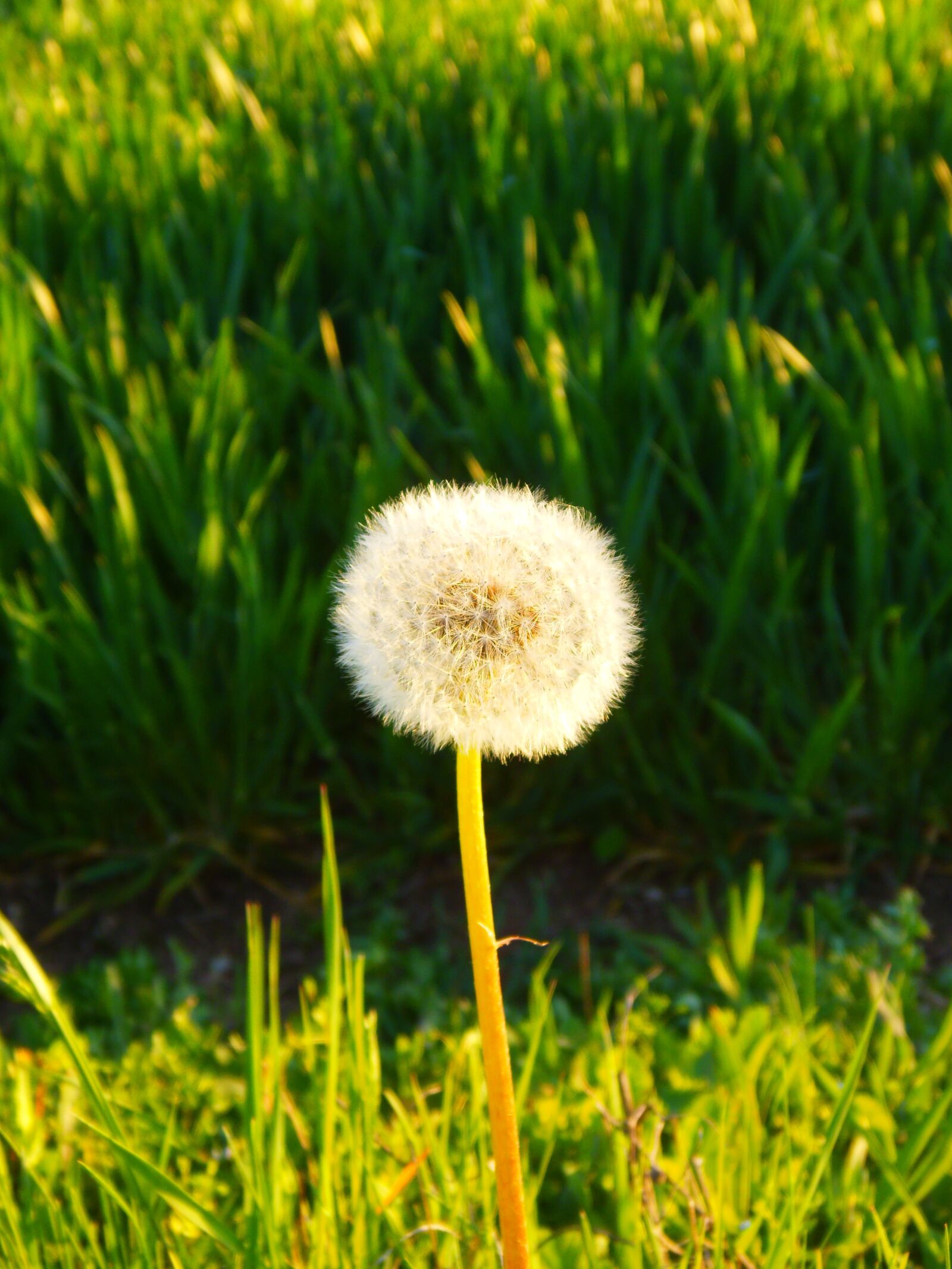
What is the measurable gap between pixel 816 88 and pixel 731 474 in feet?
5.11

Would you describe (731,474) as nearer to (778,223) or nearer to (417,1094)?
(778,223)

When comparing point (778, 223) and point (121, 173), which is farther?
point (121, 173)

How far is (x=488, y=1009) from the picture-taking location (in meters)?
0.78

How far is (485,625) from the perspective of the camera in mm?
760

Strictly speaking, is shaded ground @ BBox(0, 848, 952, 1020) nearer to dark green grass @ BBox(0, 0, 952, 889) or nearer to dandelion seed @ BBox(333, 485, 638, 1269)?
dark green grass @ BBox(0, 0, 952, 889)

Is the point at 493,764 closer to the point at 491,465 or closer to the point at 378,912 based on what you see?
the point at 378,912

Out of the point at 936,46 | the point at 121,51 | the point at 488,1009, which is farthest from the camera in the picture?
the point at 121,51

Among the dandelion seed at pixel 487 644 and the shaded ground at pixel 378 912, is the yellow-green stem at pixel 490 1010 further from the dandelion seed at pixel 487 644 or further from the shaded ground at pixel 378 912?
the shaded ground at pixel 378 912

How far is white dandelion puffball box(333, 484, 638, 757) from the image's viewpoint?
75 centimetres

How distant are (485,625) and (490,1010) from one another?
0.24 meters

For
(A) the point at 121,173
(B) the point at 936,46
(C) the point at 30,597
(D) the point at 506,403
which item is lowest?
(C) the point at 30,597

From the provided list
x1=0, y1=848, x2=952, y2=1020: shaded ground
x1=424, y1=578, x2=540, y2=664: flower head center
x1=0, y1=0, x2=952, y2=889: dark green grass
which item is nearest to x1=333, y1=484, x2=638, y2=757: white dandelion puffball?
x1=424, y1=578, x2=540, y2=664: flower head center

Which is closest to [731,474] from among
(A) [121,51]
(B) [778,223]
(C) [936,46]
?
(B) [778,223]

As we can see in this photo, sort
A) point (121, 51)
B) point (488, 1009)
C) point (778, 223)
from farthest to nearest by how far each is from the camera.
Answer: point (121, 51) < point (778, 223) < point (488, 1009)
